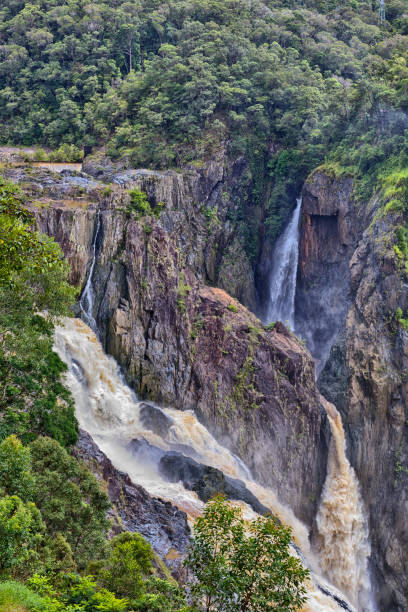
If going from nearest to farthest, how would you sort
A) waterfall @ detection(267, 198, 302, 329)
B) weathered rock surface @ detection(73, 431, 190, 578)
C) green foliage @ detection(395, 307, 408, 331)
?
weathered rock surface @ detection(73, 431, 190, 578) → green foliage @ detection(395, 307, 408, 331) → waterfall @ detection(267, 198, 302, 329)

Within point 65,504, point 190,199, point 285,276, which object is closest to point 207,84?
point 190,199

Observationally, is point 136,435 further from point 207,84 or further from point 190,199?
point 207,84

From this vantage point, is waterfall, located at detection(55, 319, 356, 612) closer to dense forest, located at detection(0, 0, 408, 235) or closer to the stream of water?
the stream of water

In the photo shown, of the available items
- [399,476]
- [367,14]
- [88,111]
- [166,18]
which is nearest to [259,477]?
[399,476]

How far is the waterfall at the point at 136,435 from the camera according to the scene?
19.2 meters

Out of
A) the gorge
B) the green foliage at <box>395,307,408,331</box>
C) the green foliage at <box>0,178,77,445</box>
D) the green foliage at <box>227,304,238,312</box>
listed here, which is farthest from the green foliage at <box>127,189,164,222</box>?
the green foliage at <box>395,307,408,331</box>

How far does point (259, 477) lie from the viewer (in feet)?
82.6

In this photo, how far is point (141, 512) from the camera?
54.5 ft

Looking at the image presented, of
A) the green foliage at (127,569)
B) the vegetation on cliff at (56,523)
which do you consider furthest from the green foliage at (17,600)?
the green foliage at (127,569)

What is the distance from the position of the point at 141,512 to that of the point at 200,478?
12.6 feet

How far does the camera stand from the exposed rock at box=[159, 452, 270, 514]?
19.8m

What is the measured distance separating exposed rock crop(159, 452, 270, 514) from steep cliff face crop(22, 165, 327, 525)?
4.20m

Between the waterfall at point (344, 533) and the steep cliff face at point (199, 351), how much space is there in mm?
668

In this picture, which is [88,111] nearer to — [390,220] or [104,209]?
[104,209]
